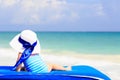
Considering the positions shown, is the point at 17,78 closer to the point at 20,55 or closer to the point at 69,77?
the point at 20,55

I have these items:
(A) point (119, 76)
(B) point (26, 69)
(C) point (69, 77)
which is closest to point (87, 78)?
(C) point (69, 77)

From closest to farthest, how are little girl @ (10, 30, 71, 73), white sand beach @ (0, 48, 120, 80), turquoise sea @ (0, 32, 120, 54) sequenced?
little girl @ (10, 30, 71, 73)
white sand beach @ (0, 48, 120, 80)
turquoise sea @ (0, 32, 120, 54)

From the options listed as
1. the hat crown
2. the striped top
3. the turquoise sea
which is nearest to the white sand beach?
the striped top

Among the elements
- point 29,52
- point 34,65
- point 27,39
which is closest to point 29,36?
point 27,39

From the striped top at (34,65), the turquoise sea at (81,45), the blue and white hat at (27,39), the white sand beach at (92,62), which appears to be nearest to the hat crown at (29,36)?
the blue and white hat at (27,39)

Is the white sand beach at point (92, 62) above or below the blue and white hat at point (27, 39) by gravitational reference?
above

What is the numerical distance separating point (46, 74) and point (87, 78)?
1.61 feet

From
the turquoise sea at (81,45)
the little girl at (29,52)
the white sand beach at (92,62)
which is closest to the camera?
the little girl at (29,52)

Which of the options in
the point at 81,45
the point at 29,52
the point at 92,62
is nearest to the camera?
the point at 29,52

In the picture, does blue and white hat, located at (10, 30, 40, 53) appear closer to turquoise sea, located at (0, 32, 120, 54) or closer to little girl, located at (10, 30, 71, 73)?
little girl, located at (10, 30, 71, 73)

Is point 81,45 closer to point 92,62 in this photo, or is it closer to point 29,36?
point 92,62

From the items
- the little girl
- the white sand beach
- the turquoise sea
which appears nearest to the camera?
the little girl

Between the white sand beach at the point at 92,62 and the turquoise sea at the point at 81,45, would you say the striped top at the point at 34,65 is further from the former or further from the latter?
the turquoise sea at the point at 81,45

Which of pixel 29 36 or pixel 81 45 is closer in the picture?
pixel 29 36
